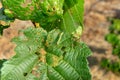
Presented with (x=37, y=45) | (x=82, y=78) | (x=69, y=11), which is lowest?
(x=82, y=78)

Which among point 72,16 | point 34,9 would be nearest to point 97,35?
point 72,16

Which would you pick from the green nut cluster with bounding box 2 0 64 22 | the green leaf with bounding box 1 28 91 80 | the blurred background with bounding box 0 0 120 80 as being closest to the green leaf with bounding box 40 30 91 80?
the green leaf with bounding box 1 28 91 80

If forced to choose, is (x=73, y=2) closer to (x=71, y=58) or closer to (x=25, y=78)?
(x=71, y=58)

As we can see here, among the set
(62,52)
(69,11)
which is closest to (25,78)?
(62,52)

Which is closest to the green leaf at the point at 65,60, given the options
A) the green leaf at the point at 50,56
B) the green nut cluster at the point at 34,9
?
the green leaf at the point at 50,56

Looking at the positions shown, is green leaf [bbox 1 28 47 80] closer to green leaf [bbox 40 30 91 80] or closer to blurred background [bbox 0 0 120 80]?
green leaf [bbox 40 30 91 80]

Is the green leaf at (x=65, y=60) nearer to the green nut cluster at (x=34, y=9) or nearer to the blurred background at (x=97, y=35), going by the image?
the green nut cluster at (x=34, y=9)
